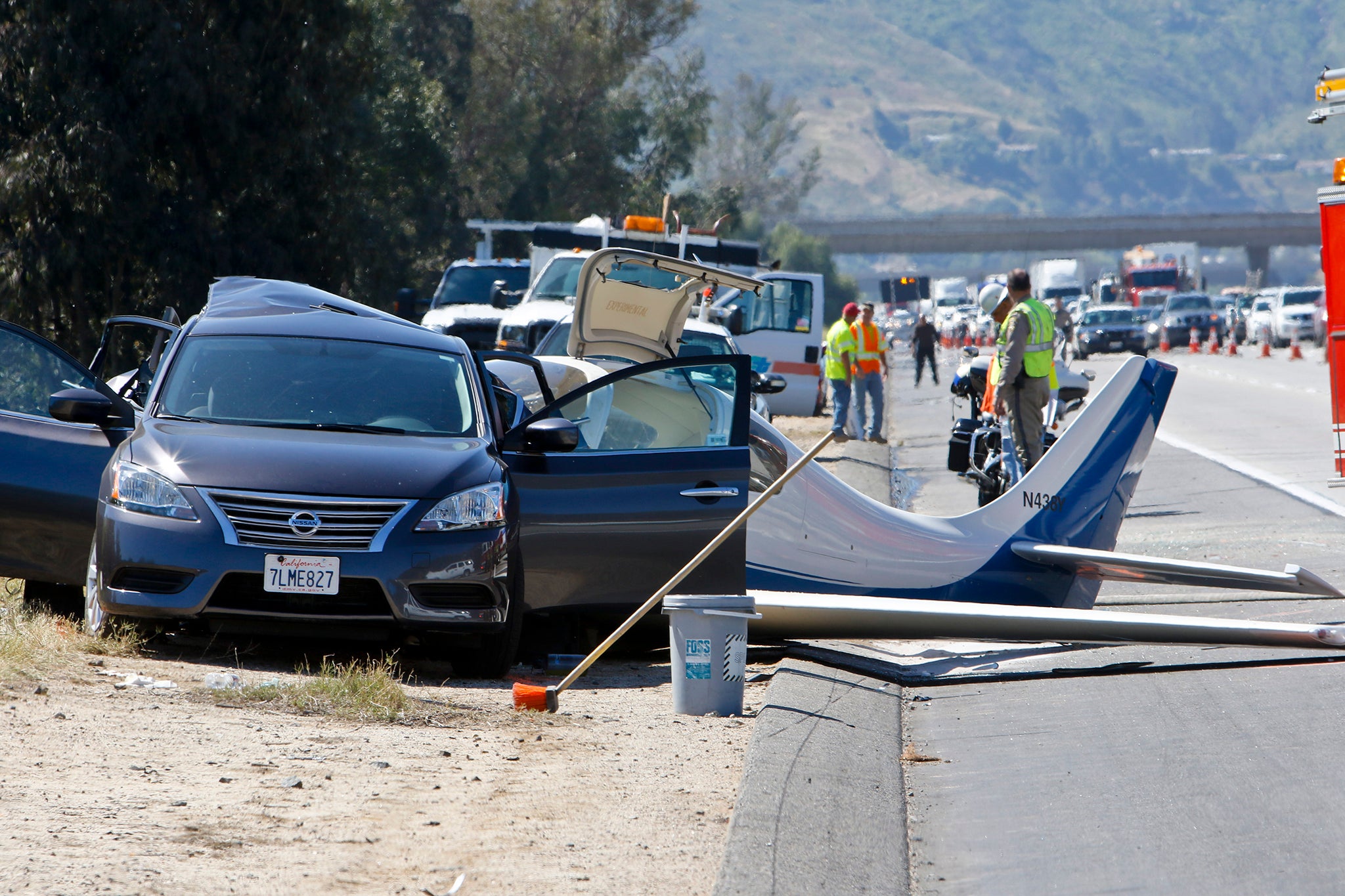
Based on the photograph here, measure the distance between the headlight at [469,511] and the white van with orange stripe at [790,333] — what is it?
17.9 meters

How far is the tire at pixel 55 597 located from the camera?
9.05 meters

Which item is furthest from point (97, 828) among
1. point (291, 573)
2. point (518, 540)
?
point (518, 540)

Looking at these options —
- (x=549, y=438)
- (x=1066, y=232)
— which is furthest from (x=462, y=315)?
(x=1066, y=232)

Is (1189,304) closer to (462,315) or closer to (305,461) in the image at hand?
(462,315)

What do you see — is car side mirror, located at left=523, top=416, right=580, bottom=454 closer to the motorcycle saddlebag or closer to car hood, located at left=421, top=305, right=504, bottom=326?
the motorcycle saddlebag

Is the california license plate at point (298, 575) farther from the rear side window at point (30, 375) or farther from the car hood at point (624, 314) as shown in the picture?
the car hood at point (624, 314)

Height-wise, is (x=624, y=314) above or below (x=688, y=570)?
above

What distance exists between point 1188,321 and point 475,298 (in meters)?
43.1

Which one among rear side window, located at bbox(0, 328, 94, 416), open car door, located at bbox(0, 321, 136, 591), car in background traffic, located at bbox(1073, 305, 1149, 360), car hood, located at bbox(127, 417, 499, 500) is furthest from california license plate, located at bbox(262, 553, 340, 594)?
car in background traffic, located at bbox(1073, 305, 1149, 360)

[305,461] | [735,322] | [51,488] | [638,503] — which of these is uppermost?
[735,322]

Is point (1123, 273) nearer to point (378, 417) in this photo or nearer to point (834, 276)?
point (834, 276)

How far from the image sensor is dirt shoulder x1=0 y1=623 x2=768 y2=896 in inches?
174

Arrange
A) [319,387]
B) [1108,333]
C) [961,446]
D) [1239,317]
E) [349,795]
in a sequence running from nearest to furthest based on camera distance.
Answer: [349,795], [319,387], [961,446], [1108,333], [1239,317]

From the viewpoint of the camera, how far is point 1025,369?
13.9 metres
